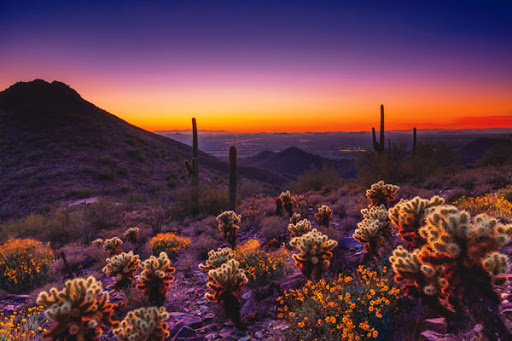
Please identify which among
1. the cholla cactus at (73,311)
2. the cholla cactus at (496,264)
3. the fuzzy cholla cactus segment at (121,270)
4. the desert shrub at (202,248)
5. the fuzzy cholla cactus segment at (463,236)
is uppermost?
the fuzzy cholla cactus segment at (463,236)

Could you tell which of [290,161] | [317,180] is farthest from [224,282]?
[290,161]

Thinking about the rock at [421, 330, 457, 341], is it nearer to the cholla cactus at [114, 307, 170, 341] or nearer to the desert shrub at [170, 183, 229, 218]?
the cholla cactus at [114, 307, 170, 341]

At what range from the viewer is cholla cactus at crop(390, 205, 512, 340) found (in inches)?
121

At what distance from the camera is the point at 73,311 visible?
3549 millimetres

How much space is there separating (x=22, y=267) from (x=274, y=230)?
7.53 metres

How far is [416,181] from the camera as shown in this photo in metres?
17.9

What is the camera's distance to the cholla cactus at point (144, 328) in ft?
11.9

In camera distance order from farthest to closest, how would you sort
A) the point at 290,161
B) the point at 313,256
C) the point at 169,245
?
the point at 290,161 → the point at 169,245 → the point at 313,256

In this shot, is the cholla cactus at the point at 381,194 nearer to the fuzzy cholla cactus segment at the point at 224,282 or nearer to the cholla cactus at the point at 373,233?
the cholla cactus at the point at 373,233

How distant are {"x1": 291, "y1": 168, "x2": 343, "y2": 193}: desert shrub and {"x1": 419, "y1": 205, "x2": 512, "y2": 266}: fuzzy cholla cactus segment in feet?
53.5

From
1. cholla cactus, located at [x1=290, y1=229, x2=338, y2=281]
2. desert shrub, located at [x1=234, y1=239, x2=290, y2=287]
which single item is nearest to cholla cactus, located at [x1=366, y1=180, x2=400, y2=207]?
desert shrub, located at [x1=234, y1=239, x2=290, y2=287]

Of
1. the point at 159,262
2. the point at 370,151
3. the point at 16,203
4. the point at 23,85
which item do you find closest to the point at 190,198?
the point at 159,262

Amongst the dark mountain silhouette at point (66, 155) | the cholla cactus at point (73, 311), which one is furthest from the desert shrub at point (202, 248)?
the dark mountain silhouette at point (66, 155)

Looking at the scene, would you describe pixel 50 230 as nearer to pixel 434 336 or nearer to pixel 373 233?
pixel 373 233
